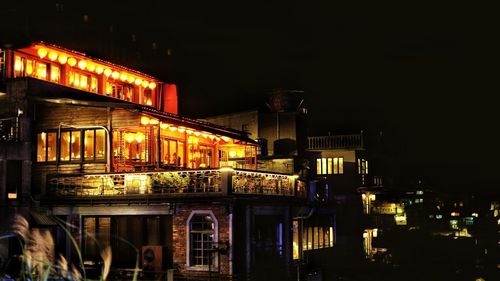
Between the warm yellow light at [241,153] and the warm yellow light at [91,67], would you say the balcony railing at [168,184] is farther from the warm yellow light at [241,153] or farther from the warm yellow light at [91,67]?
the warm yellow light at [241,153]

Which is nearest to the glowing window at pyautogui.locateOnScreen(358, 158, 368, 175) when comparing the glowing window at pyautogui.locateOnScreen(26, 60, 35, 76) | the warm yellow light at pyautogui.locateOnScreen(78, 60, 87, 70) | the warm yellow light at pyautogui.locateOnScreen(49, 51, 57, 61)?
the warm yellow light at pyautogui.locateOnScreen(78, 60, 87, 70)

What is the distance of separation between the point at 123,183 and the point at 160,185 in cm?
225

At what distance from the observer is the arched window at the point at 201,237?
2684cm

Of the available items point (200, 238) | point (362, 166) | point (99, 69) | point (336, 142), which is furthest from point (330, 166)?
point (200, 238)

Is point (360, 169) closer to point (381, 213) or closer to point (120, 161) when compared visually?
point (381, 213)

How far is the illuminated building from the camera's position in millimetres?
26922

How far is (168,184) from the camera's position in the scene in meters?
27.3

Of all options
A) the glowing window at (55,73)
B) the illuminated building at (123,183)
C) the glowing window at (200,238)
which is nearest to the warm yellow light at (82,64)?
the illuminated building at (123,183)

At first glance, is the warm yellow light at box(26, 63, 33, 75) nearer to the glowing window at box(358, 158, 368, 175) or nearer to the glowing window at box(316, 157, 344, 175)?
the glowing window at box(316, 157, 344, 175)

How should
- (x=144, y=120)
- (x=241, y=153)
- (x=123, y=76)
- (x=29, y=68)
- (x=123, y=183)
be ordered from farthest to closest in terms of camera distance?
(x=241, y=153) → (x=123, y=76) → (x=29, y=68) → (x=144, y=120) → (x=123, y=183)

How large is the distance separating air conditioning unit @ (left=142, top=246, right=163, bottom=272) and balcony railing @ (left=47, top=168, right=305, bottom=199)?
246 cm

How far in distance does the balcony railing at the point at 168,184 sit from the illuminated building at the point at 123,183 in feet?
0.16

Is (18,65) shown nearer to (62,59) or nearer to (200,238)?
(62,59)

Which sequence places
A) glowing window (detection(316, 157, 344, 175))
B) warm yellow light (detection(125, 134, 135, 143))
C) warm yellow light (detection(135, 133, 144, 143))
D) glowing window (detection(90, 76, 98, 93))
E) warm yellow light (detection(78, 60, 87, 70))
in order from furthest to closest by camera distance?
glowing window (detection(316, 157, 344, 175)), glowing window (detection(90, 76, 98, 93)), warm yellow light (detection(78, 60, 87, 70)), warm yellow light (detection(135, 133, 144, 143)), warm yellow light (detection(125, 134, 135, 143))
